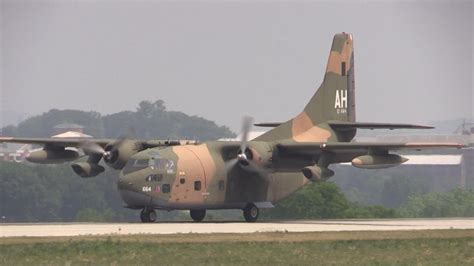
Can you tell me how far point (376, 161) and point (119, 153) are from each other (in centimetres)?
1142

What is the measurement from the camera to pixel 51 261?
37250mm

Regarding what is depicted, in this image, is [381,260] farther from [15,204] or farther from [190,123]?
[190,123]

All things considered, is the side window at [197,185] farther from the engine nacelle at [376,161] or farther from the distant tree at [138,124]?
the distant tree at [138,124]

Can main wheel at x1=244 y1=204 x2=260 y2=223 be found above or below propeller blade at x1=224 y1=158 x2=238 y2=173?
below

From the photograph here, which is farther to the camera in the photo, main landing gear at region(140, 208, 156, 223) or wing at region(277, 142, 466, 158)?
main landing gear at region(140, 208, 156, 223)

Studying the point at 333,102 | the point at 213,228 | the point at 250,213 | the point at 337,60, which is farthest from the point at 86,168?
the point at 337,60

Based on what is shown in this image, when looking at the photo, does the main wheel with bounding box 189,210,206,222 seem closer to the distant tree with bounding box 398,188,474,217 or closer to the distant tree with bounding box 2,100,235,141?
the distant tree with bounding box 398,188,474,217

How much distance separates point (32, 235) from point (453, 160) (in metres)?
137

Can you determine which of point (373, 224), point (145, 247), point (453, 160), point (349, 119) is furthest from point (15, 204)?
point (453, 160)

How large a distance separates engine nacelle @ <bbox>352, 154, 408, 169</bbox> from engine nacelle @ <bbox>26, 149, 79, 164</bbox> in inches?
540

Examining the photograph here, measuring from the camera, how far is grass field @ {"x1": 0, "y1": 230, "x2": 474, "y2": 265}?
3781 centimetres

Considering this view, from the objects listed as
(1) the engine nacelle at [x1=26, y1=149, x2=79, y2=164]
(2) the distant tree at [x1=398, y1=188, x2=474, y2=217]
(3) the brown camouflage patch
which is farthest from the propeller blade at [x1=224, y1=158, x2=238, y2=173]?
(2) the distant tree at [x1=398, y1=188, x2=474, y2=217]

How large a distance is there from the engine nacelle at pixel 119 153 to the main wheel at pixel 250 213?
5.86 meters

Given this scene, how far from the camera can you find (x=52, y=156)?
60719 millimetres
